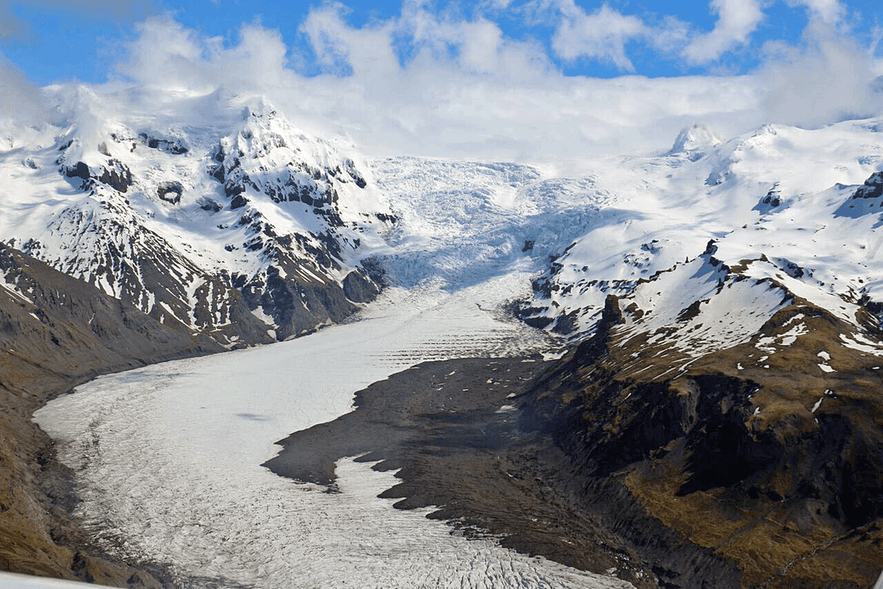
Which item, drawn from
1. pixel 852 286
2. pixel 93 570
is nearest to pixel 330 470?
pixel 93 570

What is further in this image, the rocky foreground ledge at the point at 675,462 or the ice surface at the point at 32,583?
the rocky foreground ledge at the point at 675,462

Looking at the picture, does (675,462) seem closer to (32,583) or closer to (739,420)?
(739,420)

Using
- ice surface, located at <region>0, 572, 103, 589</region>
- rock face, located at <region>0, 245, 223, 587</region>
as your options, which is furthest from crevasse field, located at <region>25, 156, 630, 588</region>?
ice surface, located at <region>0, 572, 103, 589</region>

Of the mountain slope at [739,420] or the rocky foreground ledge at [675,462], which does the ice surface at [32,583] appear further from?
the rocky foreground ledge at [675,462]

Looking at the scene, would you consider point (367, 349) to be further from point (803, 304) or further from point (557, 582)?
point (557, 582)

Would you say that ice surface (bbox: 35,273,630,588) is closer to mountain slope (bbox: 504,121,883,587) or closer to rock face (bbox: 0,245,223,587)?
rock face (bbox: 0,245,223,587)

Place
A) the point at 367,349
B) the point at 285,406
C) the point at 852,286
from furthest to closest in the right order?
the point at 367,349 → the point at 852,286 → the point at 285,406

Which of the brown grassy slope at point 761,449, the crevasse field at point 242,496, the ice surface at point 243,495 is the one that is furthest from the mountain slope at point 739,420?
the ice surface at point 243,495

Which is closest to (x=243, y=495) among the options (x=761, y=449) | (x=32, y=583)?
(x=761, y=449)

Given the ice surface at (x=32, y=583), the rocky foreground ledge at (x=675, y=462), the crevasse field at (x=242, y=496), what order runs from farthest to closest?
1. the crevasse field at (x=242, y=496)
2. the rocky foreground ledge at (x=675, y=462)
3. the ice surface at (x=32, y=583)
